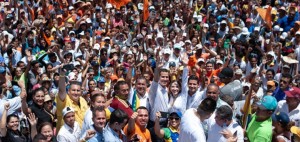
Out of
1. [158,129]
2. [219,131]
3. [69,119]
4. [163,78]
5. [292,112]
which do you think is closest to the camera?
[219,131]

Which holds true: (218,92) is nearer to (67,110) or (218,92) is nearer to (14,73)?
(67,110)

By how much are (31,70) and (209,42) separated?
14.3 feet

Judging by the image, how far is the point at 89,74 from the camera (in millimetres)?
9094

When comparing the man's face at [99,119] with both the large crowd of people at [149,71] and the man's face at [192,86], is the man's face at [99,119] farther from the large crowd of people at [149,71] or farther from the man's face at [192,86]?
the man's face at [192,86]

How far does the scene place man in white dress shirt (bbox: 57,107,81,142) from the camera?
5.84 m

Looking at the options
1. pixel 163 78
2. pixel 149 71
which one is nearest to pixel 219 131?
pixel 163 78

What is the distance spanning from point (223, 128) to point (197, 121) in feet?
0.96

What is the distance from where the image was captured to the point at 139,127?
620 centimetres

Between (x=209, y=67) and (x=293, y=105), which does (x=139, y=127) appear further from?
(x=209, y=67)

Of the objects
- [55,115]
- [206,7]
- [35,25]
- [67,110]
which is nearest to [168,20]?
[206,7]

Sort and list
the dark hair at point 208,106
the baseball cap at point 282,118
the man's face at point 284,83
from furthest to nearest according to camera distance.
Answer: the man's face at point 284,83, the baseball cap at point 282,118, the dark hair at point 208,106

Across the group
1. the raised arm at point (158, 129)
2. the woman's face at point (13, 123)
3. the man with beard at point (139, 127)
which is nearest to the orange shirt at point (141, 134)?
the man with beard at point (139, 127)

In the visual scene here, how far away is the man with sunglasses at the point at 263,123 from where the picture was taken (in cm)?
537

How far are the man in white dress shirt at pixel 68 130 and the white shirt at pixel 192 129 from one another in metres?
1.31
